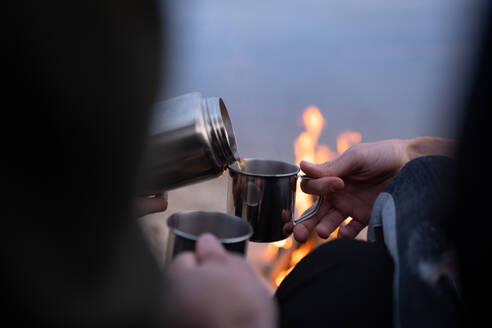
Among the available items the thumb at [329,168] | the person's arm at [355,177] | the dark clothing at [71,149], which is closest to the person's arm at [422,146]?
the person's arm at [355,177]

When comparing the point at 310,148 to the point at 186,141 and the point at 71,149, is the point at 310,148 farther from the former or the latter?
the point at 71,149

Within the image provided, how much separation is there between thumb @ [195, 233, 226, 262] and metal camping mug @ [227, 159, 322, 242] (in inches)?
14.2

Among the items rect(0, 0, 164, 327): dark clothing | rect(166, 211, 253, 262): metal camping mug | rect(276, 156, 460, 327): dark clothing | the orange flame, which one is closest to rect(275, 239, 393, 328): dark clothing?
rect(276, 156, 460, 327): dark clothing

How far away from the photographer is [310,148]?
280cm

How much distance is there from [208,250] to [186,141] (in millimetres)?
293

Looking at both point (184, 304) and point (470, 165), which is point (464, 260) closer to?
point (470, 165)

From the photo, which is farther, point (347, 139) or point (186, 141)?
point (347, 139)

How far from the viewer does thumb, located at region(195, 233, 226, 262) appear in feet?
1.77

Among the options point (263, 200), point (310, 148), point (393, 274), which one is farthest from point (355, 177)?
point (310, 148)

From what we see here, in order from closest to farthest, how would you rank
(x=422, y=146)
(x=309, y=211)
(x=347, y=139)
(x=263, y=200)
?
(x=263, y=200), (x=309, y=211), (x=422, y=146), (x=347, y=139)

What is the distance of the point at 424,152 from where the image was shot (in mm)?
1182

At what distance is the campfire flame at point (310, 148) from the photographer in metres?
1.79

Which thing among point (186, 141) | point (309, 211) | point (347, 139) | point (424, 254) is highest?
point (186, 141)

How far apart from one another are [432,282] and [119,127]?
0.49m
